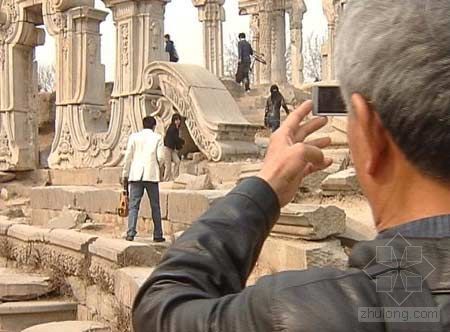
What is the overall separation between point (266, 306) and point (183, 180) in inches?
343

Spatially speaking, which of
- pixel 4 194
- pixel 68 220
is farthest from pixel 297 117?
pixel 4 194

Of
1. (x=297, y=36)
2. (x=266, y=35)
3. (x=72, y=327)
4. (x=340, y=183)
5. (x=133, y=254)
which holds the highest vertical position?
(x=297, y=36)

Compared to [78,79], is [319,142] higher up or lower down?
lower down

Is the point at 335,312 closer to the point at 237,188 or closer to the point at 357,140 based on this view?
the point at 357,140

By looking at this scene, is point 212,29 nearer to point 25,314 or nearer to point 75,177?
point 75,177

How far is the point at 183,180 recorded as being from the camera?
9688mm

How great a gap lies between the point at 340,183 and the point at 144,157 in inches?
98.0

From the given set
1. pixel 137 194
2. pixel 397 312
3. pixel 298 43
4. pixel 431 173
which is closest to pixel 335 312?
pixel 397 312

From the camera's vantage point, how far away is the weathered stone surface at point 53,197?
11094 millimetres

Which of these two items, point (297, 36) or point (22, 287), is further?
point (297, 36)

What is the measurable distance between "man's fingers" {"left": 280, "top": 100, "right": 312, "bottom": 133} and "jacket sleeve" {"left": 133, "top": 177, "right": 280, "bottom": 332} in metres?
0.12

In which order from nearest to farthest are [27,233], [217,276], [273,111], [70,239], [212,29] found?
[217,276] → [70,239] → [27,233] → [273,111] → [212,29]

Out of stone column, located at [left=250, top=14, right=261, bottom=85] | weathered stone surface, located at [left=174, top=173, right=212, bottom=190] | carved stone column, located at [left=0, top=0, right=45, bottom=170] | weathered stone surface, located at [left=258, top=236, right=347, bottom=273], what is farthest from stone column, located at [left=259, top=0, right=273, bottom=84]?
weathered stone surface, located at [left=258, top=236, right=347, bottom=273]

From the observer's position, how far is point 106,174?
13625 mm
